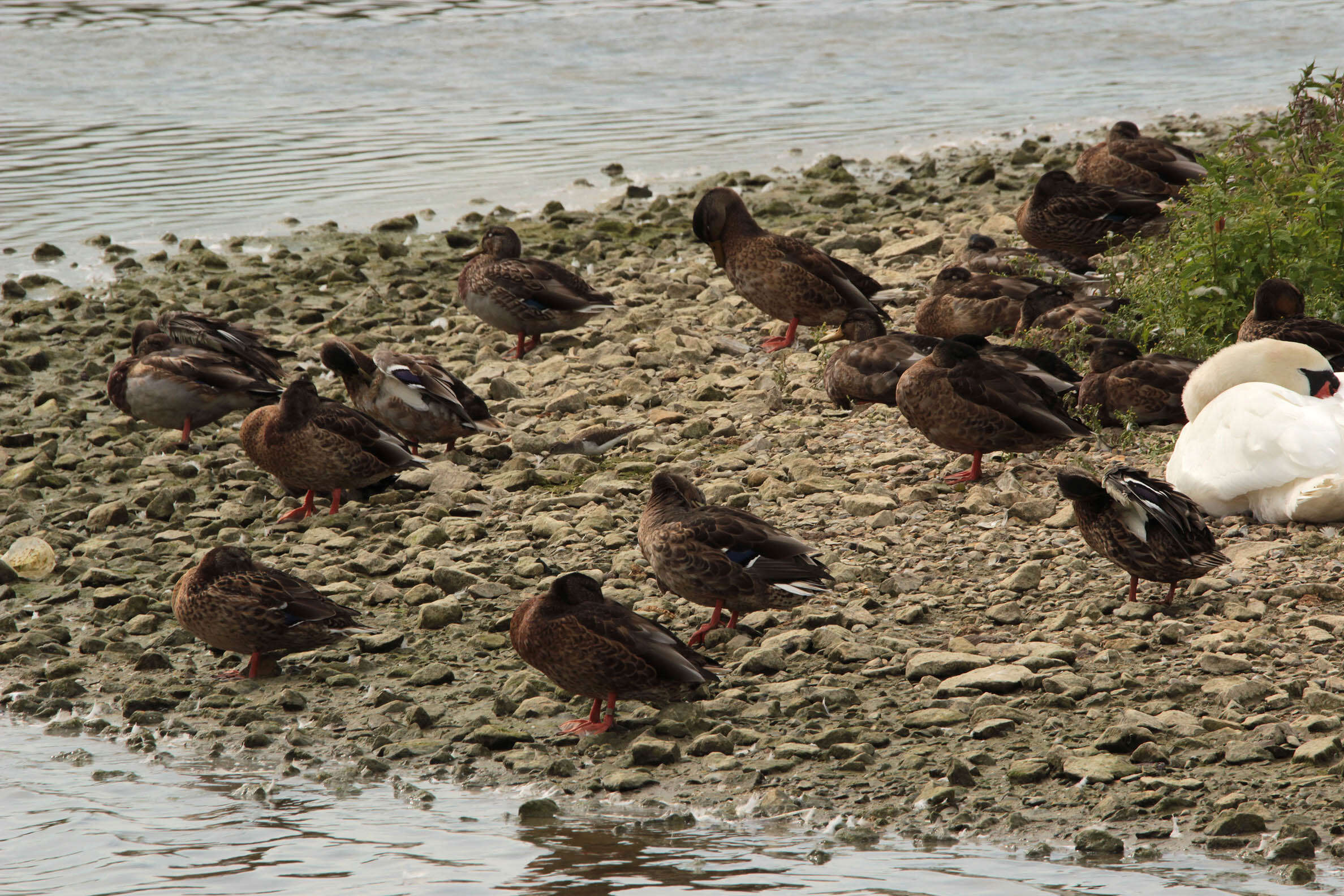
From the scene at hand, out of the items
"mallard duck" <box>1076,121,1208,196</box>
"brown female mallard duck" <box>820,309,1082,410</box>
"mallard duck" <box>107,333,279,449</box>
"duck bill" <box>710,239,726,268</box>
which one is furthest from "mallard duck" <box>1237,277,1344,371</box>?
"mallard duck" <box>107,333,279,449</box>

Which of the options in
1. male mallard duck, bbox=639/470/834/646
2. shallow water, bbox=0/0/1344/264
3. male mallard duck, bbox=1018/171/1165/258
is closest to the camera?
Answer: male mallard duck, bbox=639/470/834/646

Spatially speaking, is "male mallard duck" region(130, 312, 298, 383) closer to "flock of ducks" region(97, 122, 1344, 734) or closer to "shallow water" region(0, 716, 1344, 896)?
"flock of ducks" region(97, 122, 1344, 734)

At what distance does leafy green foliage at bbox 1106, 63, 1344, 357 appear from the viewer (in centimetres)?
950

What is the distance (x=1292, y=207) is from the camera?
384 inches

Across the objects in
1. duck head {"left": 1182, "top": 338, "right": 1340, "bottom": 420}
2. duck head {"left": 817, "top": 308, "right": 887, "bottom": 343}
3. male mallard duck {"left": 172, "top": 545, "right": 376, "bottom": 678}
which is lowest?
male mallard duck {"left": 172, "top": 545, "right": 376, "bottom": 678}

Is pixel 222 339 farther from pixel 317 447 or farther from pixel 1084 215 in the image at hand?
pixel 1084 215

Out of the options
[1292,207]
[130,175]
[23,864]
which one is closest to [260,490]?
[23,864]

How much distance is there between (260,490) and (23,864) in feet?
14.7

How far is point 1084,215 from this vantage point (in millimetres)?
12477

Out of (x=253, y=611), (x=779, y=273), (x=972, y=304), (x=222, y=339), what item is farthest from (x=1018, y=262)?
(x=253, y=611)

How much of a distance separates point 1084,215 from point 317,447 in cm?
715

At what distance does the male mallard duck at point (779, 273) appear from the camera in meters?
11.6

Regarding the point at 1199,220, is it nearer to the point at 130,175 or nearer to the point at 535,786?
the point at 535,786

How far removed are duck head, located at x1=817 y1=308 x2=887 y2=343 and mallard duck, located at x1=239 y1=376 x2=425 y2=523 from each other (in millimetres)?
3581
